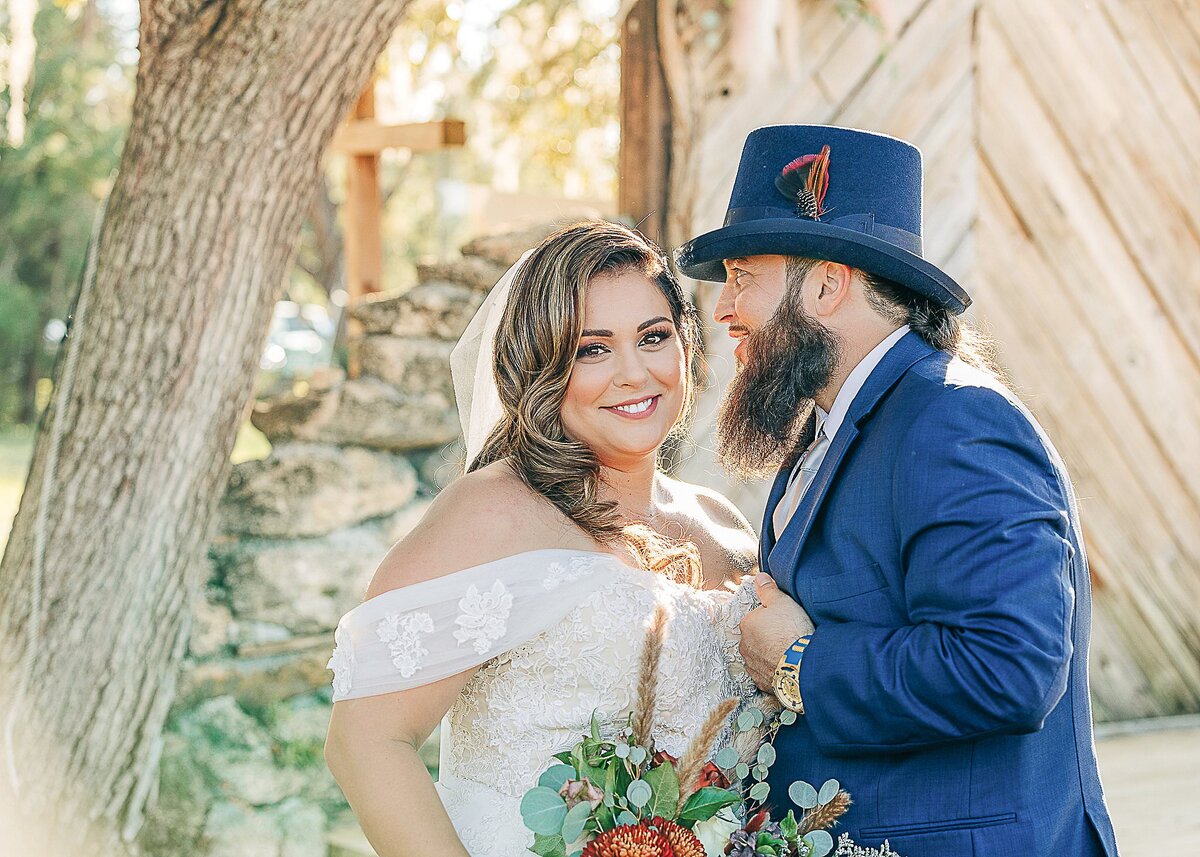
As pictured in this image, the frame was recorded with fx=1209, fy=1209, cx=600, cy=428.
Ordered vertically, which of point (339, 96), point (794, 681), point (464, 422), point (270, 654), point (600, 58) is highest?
point (600, 58)

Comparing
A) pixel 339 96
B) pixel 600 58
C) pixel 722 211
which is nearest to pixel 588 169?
pixel 600 58

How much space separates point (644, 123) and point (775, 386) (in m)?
2.86

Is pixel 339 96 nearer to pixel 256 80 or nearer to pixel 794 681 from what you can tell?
pixel 256 80

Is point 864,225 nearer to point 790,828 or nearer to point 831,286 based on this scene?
point 831,286

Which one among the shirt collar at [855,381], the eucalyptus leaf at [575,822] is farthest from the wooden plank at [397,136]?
the eucalyptus leaf at [575,822]

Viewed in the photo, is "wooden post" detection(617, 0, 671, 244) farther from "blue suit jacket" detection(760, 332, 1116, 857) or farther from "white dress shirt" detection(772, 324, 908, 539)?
"blue suit jacket" detection(760, 332, 1116, 857)

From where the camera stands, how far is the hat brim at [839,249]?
7.57 ft

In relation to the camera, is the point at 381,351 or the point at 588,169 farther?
the point at 588,169

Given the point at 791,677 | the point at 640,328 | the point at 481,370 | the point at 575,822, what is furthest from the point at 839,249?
the point at 575,822

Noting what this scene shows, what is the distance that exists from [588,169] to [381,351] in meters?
4.05

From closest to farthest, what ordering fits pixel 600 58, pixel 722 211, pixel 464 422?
pixel 464 422
pixel 722 211
pixel 600 58

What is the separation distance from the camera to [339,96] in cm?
366

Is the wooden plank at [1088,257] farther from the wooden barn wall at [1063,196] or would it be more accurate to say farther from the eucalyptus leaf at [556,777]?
the eucalyptus leaf at [556,777]

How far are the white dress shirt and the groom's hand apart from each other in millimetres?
178
